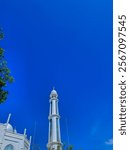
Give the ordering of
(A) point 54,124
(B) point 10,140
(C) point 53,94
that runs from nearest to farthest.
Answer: (B) point 10,140 → (A) point 54,124 → (C) point 53,94

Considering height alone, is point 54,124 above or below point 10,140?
above

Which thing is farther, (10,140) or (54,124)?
(54,124)

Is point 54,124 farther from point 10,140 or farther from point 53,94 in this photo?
point 10,140

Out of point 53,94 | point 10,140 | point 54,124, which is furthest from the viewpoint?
point 53,94

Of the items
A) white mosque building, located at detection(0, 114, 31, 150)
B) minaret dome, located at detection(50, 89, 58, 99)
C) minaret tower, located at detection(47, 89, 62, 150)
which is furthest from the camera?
minaret dome, located at detection(50, 89, 58, 99)

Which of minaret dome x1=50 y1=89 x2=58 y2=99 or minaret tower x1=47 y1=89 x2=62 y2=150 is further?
minaret dome x1=50 y1=89 x2=58 y2=99

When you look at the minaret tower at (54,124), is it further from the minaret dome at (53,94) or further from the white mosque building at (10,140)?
the white mosque building at (10,140)

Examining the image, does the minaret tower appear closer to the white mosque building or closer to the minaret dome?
the minaret dome

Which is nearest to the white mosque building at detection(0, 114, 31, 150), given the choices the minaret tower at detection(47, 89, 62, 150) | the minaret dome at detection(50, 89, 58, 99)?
the minaret tower at detection(47, 89, 62, 150)

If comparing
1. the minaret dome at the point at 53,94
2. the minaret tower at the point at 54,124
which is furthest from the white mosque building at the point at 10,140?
the minaret dome at the point at 53,94

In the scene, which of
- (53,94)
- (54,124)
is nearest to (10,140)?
(54,124)

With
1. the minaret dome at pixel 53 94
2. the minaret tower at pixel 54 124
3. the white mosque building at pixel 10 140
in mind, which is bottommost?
the white mosque building at pixel 10 140

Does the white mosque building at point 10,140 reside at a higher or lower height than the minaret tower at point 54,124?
lower

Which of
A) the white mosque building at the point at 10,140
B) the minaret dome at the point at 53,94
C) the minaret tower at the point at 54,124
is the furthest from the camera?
the minaret dome at the point at 53,94
